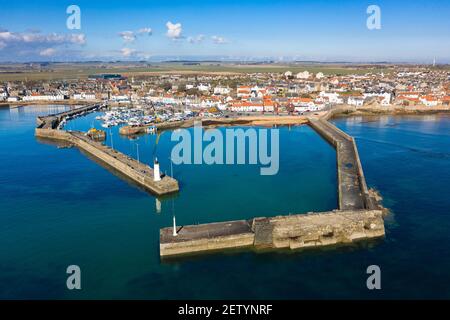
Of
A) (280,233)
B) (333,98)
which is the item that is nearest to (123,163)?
(280,233)

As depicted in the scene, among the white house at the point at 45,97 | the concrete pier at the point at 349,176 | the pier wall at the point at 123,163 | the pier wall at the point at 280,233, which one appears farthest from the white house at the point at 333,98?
the white house at the point at 45,97

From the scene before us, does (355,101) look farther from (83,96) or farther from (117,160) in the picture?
(83,96)

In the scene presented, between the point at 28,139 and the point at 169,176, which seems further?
the point at 28,139

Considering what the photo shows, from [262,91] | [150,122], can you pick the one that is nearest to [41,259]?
[150,122]

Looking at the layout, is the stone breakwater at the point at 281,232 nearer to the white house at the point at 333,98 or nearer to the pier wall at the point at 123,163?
the pier wall at the point at 123,163

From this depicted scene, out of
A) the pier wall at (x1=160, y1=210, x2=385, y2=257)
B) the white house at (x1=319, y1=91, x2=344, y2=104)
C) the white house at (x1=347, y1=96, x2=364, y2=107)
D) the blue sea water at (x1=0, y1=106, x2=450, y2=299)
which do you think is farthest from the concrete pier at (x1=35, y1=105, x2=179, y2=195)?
the white house at (x1=347, y1=96, x2=364, y2=107)
